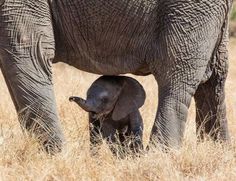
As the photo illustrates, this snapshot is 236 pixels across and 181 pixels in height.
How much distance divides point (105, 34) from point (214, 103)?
1.16m

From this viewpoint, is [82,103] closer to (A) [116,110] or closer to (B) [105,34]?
(A) [116,110]

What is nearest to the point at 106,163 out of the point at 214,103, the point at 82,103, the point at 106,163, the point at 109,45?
the point at 106,163

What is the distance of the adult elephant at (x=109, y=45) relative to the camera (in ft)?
17.1

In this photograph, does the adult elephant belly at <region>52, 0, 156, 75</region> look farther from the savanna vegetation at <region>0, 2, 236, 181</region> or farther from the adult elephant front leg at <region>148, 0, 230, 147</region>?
the savanna vegetation at <region>0, 2, 236, 181</region>

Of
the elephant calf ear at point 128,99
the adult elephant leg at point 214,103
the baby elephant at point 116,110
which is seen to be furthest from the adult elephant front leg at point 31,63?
the adult elephant leg at point 214,103

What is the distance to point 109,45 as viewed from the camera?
17.8 ft

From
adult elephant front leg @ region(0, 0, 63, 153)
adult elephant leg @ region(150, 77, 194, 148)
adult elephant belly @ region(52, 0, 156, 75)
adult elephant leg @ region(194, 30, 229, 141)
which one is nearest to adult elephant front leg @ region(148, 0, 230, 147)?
adult elephant leg @ region(150, 77, 194, 148)

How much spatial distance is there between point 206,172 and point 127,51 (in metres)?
1.13

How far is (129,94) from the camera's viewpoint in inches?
224

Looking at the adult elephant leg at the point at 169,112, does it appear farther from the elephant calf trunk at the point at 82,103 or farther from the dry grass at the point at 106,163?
the elephant calf trunk at the point at 82,103

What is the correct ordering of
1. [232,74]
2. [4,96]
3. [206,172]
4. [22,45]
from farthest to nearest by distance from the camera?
[232,74] < [4,96] < [22,45] < [206,172]

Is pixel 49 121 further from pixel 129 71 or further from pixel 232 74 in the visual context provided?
pixel 232 74

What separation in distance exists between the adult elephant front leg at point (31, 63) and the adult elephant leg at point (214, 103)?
49.0 inches

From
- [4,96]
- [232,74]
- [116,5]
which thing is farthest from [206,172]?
[232,74]
